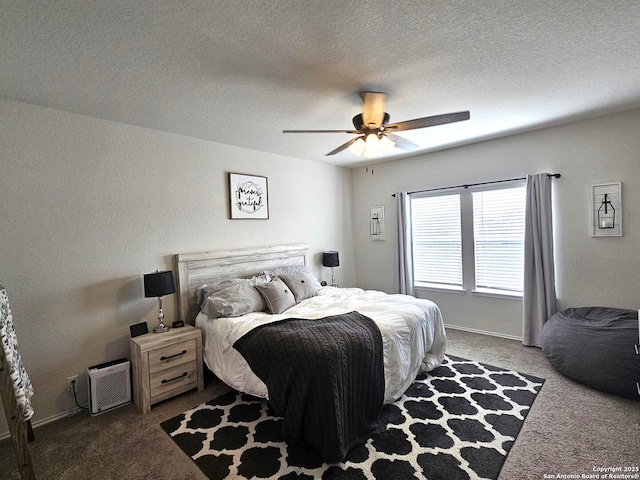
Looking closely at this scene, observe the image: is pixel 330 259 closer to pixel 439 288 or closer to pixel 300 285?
pixel 300 285

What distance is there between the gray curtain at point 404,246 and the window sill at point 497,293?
93 cm

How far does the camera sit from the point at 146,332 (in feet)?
Result: 9.69

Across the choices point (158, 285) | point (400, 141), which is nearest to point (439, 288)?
point (400, 141)

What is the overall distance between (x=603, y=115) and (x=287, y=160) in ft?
12.3

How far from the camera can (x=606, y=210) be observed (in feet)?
10.9

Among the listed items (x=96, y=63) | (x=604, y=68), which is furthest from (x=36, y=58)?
(x=604, y=68)

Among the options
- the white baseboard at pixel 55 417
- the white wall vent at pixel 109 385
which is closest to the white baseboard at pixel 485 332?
the white wall vent at pixel 109 385

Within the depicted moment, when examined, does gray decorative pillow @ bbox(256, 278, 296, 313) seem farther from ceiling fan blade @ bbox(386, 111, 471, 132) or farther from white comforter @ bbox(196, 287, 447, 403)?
ceiling fan blade @ bbox(386, 111, 471, 132)

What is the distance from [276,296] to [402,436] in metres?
1.69

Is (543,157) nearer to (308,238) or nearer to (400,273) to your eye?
(400,273)

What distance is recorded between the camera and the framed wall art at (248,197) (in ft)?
12.6

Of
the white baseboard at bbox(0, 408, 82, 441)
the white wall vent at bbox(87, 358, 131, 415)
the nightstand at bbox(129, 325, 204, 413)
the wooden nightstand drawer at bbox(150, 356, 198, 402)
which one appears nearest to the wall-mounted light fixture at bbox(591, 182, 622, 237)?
the nightstand at bbox(129, 325, 204, 413)

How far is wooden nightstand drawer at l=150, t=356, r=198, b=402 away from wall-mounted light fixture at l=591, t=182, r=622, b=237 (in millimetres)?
4527

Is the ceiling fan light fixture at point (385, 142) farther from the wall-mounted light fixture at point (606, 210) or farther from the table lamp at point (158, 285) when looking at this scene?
the wall-mounted light fixture at point (606, 210)
